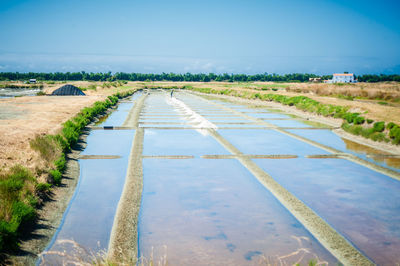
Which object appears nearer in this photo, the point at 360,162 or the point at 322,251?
the point at 322,251

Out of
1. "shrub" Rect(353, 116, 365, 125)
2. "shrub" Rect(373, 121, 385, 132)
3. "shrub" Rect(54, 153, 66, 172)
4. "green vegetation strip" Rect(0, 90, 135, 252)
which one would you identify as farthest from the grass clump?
"shrub" Rect(353, 116, 365, 125)

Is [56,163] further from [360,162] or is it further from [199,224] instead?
[360,162]

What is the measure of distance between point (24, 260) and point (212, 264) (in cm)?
227

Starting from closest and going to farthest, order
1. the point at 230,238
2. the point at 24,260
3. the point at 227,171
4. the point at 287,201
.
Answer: the point at 24,260 < the point at 230,238 < the point at 287,201 < the point at 227,171

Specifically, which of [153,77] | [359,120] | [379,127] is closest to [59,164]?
[379,127]

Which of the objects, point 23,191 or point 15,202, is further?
point 23,191

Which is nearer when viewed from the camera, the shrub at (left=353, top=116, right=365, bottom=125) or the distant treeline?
the shrub at (left=353, top=116, right=365, bottom=125)

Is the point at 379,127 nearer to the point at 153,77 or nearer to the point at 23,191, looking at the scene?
the point at 23,191

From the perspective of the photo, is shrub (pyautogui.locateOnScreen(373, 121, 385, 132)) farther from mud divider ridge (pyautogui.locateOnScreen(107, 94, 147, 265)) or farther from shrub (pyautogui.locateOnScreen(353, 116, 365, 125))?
mud divider ridge (pyautogui.locateOnScreen(107, 94, 147, 265))

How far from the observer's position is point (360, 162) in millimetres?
9539

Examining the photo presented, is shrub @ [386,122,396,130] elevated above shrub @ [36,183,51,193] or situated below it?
above

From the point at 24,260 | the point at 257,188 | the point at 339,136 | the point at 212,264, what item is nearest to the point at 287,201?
the point at 257,188

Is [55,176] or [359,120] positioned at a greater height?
[359,120]

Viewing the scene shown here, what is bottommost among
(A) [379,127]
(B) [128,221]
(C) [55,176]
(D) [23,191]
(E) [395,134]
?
(B) [128,221]
